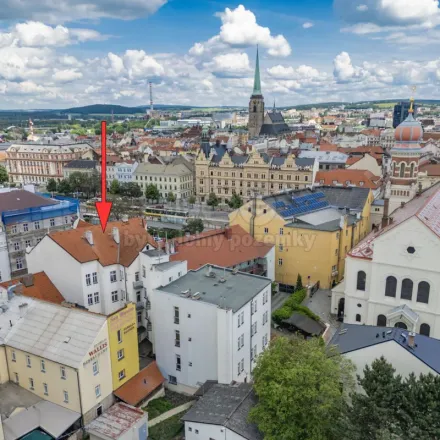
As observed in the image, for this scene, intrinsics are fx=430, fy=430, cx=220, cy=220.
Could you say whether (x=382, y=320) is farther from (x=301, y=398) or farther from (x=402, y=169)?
(x=402, y=169)

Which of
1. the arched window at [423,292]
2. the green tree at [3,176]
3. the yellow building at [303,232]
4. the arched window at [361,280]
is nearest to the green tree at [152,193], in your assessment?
the yellow building at [303,232]

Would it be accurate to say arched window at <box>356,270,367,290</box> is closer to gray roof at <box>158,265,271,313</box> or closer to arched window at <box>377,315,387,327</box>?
arched window at <box>377,315,387,327</box>

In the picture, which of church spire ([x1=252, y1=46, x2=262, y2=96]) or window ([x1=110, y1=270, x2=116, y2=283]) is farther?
church spire ([x1=252, y1=46, x2=262, y2=96])

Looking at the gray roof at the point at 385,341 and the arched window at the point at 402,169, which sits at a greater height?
the arched window at the point at 402,169

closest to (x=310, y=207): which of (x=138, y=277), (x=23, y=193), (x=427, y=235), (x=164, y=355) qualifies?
(x=427, y=235)

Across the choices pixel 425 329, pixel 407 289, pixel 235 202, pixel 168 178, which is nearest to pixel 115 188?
pixel 168 178

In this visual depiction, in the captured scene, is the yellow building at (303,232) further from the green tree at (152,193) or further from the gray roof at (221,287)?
the green tree at (152,193)

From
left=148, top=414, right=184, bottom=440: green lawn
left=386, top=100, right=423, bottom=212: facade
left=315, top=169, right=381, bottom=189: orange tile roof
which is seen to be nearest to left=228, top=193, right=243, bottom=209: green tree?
left=315, top=169, right=381, bottom=189: orange tile roof
